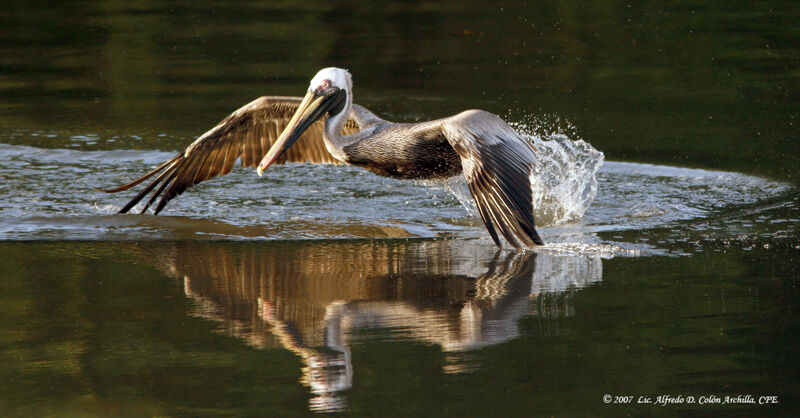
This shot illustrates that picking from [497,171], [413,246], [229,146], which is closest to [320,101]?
[229,146]

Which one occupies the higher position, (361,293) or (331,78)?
Result: (331,78)

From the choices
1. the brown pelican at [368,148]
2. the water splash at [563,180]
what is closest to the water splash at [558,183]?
the water splash at [563,180]

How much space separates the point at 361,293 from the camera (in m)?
Answer: 4.88

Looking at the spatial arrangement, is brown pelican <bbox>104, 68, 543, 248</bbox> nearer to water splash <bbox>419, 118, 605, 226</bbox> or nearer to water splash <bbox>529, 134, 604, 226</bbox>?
water splash <bbox>419, 118, 605, 226</bbox>

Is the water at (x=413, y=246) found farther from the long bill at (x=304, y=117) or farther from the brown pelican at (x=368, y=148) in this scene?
the long bill at (x=304, y=117)

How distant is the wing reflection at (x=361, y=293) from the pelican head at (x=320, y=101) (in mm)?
722

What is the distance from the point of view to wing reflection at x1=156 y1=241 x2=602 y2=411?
13.8 feet

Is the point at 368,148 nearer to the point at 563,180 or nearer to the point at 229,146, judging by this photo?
the point at 229,146

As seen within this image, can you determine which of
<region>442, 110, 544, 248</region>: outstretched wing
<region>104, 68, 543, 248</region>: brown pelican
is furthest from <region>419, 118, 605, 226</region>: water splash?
<region>442, 110, 544, 248</region>: outstretched wing

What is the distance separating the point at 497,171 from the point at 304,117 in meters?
1.38

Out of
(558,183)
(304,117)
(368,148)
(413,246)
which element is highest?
(304,117)

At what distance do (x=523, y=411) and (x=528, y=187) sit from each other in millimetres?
2025

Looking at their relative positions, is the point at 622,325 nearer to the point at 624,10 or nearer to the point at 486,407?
the point at 486,407

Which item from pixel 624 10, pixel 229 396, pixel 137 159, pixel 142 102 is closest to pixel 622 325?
pixel 229 396
